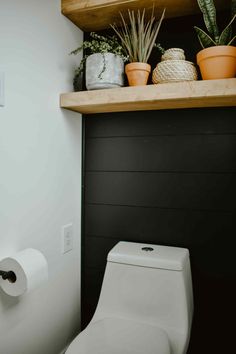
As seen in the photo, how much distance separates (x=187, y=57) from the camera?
58.2 inches

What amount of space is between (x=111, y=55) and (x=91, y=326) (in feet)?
4.11

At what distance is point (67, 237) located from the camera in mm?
1510

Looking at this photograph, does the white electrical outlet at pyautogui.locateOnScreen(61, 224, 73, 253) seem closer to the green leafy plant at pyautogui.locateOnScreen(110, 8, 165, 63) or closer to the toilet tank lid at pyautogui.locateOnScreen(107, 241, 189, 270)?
the toilet tank lid at pyautogui.locateOnScreen(107, 241, 189, 270)

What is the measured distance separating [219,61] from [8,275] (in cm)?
119

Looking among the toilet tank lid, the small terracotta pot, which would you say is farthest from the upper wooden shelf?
the toilet tank lid

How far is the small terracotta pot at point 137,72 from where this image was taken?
1.33 metres

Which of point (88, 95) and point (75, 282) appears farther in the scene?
point (75, 282)

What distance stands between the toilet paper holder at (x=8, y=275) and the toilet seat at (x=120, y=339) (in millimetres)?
359

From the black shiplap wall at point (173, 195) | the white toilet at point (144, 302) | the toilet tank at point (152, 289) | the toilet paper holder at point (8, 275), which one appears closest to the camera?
the toilet paper holder at point (8, 275)

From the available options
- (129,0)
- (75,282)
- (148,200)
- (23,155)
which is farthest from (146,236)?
(129,0)

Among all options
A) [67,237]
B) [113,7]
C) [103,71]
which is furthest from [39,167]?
[113,7]

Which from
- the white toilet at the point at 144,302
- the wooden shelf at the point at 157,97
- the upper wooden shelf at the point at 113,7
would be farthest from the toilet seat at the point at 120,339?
the upper wooden shelf at the point at 113,7

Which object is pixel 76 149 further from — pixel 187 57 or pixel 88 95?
pixel 187 57

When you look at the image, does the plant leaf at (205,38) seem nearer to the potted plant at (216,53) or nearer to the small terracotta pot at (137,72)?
the potted plant at (216,53)
